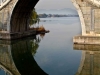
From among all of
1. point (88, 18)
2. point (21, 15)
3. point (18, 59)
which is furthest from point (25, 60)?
point (21, 15)

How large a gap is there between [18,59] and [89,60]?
230 inches

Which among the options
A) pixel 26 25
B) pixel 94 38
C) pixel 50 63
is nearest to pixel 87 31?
pixel 94 38

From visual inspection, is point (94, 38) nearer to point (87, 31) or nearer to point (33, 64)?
point (87, 31)

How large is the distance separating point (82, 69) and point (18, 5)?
14.7m

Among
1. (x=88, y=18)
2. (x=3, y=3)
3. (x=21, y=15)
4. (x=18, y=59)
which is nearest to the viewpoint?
(x=18, y=59)

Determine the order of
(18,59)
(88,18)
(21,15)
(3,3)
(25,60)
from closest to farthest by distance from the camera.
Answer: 1. (25,60)
2. (18,59)
3. (88,18)
4. (3,3)
5. (21,15)

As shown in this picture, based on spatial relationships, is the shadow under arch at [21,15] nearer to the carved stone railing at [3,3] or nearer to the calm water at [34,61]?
the carved stone railing at [3,3]

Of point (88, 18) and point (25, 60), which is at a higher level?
point (88, 18)

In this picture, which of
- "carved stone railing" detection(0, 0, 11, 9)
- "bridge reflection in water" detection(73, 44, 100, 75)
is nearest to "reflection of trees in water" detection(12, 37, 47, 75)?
"bridge reflection in water" detection(73, 44, 100, 75)

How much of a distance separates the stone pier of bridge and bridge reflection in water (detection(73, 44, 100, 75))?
26.6 inches

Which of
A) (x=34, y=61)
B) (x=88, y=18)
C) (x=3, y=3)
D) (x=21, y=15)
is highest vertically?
(x=3, y=3)

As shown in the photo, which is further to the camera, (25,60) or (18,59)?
(18,59)

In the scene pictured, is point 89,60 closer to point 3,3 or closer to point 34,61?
point 34,61

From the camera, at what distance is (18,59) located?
64.5 feet
